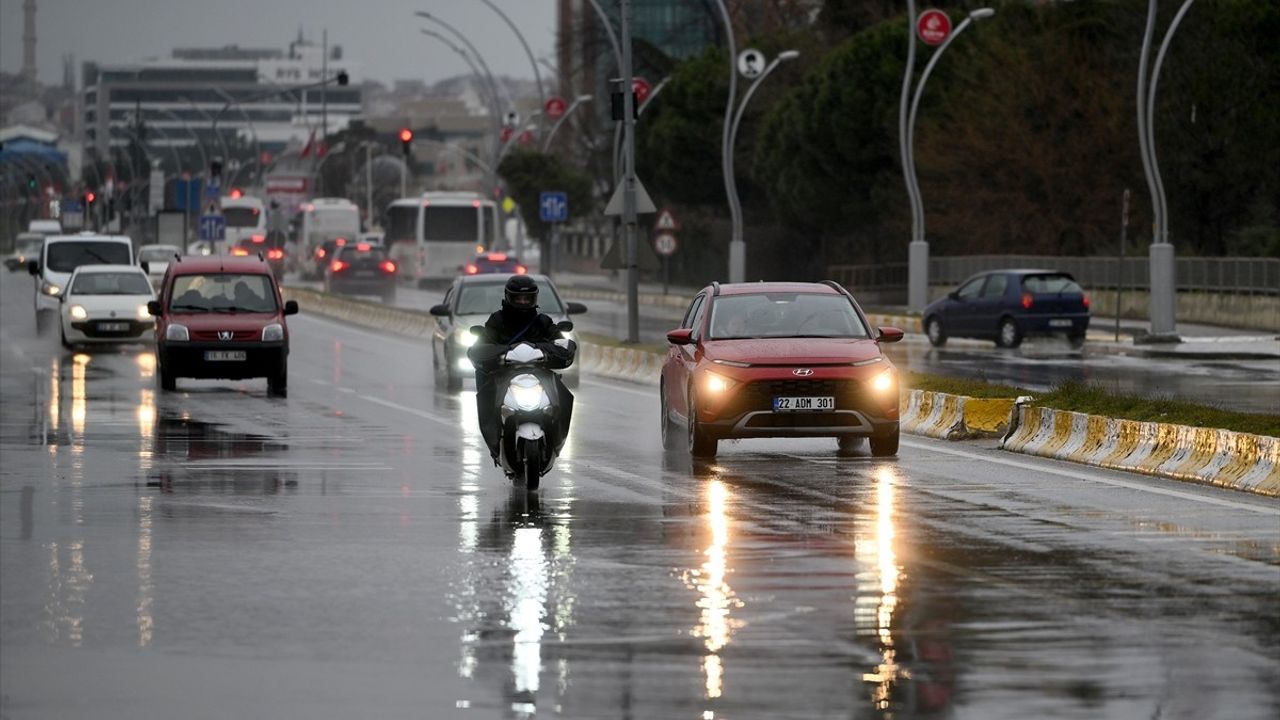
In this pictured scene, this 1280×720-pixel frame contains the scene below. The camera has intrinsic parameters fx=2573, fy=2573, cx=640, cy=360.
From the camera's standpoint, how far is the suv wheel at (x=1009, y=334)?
4806cm

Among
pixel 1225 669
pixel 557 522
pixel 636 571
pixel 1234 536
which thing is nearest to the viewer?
pixel 1225 669

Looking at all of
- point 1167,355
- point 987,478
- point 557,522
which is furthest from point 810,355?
point 1167,355

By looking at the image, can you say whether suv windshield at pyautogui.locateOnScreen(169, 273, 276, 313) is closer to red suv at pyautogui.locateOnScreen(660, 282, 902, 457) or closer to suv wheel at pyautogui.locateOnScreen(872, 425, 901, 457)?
red suv at pyautogui.locateOnScreen(660, 282, 902, 457)

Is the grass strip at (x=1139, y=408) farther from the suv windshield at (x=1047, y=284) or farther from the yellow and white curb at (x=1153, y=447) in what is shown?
the suv windshield at (x=1047, y=284)

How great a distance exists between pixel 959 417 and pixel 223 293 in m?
12.5

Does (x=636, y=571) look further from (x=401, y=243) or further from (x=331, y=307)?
(x=401, y=243)

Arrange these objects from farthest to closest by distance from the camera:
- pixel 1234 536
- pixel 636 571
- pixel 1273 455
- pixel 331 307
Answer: pixel 331 307
pixel 1273 455
pixel 1234 536
pixel 636 571

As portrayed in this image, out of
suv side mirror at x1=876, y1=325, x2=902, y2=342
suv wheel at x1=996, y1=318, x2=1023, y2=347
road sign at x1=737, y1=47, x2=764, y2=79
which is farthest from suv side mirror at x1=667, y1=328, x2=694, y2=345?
road sign at x1=737, y1=47, x2=764, y2=79

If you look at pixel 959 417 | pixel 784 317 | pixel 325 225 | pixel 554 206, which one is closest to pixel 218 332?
pixel 959 417

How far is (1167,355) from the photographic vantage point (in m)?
44.6

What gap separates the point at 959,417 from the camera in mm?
24328

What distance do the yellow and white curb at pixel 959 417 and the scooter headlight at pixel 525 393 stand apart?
6.86 metres

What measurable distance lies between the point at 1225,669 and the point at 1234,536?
202 inches

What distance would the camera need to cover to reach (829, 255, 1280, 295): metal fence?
184 ft
